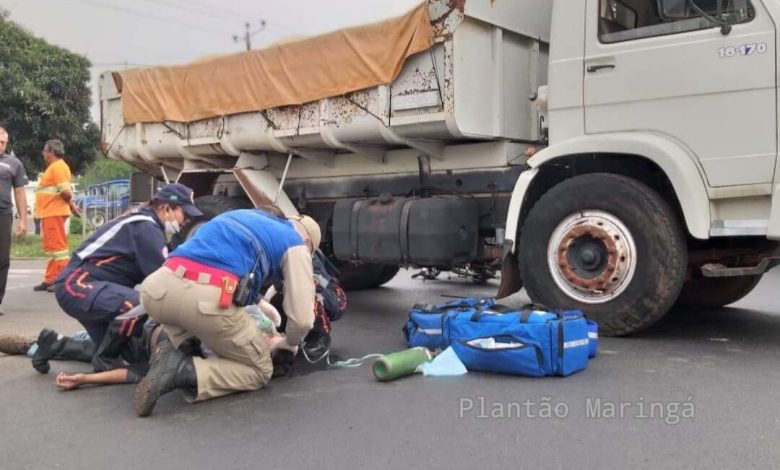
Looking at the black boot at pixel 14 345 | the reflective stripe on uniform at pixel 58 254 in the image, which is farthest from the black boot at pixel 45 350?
the reflective stripe on uniform at pixel 58 254

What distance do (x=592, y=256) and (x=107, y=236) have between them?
328 centimetres

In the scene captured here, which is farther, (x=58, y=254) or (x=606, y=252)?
(x=58, y=254)

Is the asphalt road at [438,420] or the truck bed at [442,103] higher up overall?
the truck bed at [442,103]

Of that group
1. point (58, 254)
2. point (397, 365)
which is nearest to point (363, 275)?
point (58, 254)

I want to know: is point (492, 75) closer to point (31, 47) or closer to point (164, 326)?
point (164, 326)

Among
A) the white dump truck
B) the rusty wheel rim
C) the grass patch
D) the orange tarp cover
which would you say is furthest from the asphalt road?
the grass patch

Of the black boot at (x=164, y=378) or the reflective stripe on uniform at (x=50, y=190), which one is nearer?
the black boot at (x=164, y=378)

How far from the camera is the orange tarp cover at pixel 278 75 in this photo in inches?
235

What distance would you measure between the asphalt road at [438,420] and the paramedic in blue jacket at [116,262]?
0.47m

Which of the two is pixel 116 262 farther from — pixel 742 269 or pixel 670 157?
pixel 742 269

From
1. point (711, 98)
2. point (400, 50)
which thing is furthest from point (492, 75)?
point (711, 98)

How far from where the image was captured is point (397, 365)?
4.19 m

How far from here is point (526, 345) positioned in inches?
162

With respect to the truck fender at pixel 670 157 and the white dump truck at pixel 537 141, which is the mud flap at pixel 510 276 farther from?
the truck fender at pixel 670 157
